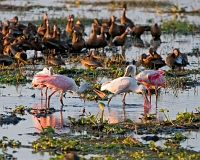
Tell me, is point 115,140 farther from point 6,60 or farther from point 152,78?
point 6,60

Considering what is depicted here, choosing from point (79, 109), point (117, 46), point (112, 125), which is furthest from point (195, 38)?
point (112, 125)

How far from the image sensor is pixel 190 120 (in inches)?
437

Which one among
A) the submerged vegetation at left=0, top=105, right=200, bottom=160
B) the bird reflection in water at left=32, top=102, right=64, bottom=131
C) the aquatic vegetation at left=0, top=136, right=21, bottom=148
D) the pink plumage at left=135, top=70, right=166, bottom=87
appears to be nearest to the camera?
the submerged vegetation at left=0, top=105, right=200, bottom=160

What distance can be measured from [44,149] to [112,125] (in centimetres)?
174

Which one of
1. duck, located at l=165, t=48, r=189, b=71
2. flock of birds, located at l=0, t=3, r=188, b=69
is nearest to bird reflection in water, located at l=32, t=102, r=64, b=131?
flock of birds, located at l=0, t=3, r=188, b=69

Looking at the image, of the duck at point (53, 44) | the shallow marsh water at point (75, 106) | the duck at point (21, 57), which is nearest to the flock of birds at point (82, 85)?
the shallow marsh water at point (75, 106)

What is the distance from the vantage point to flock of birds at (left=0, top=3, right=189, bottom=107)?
1315 cm

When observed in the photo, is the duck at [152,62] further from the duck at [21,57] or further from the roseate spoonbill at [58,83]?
the roseate spoonbill at [58,83]

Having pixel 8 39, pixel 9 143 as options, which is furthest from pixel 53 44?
pixel 9 143

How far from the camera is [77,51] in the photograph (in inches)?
843

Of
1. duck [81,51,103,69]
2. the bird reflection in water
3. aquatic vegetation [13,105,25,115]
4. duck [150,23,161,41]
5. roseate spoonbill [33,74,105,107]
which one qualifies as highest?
duck [150,23,161,41]

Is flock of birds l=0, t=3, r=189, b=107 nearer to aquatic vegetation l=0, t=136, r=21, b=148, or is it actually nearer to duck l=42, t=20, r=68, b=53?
duck l=42, t=20, r=68, b=53

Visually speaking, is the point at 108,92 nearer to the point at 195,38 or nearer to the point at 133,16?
the point at 195,38

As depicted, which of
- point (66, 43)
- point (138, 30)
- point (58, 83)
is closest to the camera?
point (58, 83)
